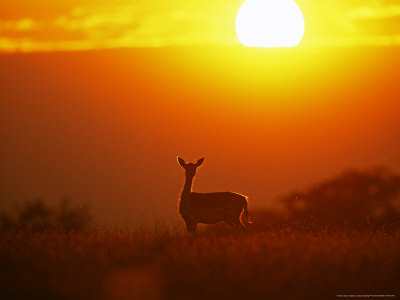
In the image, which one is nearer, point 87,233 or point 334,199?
point 87,233

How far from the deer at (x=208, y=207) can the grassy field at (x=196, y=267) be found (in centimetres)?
465

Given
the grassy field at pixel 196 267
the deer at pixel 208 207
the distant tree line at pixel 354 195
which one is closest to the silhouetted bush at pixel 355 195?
the distant tree line at pixel 354 195

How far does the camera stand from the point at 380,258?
11844 mm

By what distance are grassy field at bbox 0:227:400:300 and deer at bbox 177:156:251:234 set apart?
4.65 m

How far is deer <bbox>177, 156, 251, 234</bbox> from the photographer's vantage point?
18250 mm

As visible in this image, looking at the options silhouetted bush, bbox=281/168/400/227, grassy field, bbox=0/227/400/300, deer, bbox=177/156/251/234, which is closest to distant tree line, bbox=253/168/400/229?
silhouetted bush, bbox=281/168/400/227

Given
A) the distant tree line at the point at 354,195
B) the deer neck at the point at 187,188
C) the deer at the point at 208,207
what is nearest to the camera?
the deer at the point at 208,207

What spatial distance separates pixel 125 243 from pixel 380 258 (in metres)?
3.42

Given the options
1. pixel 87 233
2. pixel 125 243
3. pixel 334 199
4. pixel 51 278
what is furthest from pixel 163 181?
pixel 51 278

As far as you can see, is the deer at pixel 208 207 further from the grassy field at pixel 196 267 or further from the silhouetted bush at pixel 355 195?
the silhouetted bush at pixel 355 195

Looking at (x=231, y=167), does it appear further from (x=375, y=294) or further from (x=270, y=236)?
(x=375, y=294)

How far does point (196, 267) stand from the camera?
10.9 metres

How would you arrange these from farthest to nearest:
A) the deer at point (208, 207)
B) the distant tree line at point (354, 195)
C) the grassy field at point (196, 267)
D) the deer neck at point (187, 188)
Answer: the distant tree line at point (354, 195)
the deer neck at point (187, 188)
the deer at point (208, 207)
the grassy field at point (196, 267)

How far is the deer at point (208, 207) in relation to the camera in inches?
719
